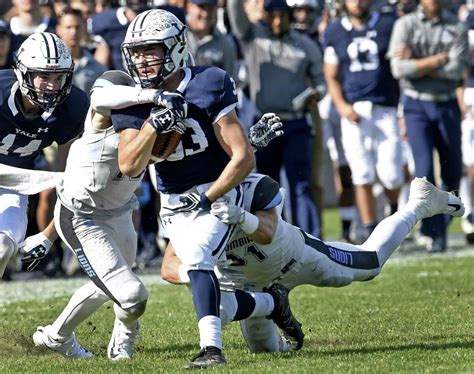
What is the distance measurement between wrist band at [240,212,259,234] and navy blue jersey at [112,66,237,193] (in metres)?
0.27

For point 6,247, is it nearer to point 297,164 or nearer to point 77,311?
point 77,311

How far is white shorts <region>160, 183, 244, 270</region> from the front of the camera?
5332 mm

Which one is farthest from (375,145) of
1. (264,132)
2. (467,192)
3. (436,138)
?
(264,132)

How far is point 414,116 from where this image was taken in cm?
1034

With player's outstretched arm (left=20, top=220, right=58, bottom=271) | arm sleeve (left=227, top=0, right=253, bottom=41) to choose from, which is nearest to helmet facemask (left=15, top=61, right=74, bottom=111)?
player's outstretched arm (left=20, top=220, right=58, bottom=271)

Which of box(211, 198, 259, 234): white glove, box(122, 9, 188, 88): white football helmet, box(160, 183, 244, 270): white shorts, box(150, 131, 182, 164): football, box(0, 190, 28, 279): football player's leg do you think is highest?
box(122, 9, 188, 88): white football helmet

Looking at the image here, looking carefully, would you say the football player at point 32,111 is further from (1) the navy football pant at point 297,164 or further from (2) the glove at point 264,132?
(1) the navy football pant at point 297,164

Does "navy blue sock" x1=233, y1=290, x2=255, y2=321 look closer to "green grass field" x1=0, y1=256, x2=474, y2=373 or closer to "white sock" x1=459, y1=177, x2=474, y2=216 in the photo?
"green grass field" x1=0, y1=256, x2=474, y2=373

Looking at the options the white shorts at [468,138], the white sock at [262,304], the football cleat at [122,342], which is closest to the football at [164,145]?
the white sock at [262,304]

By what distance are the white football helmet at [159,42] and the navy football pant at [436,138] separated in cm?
492

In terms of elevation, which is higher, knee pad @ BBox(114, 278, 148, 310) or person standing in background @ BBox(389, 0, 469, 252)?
knee pad @ BBox(114, 278, 148, 310)

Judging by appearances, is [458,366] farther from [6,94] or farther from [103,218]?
[6,94]

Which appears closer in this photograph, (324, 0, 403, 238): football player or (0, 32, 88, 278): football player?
(0, 32, 88, 278): football player

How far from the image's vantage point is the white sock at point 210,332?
5207 millimetres
